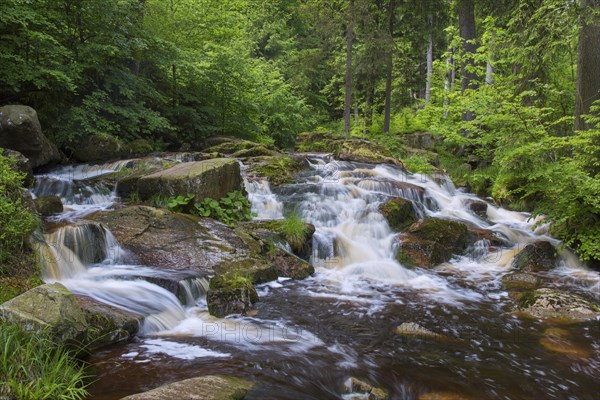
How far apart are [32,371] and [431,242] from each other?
25.1 ft

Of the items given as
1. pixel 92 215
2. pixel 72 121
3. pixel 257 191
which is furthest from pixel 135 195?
pixel 72 121

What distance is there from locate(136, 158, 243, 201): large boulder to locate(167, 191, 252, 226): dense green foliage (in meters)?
0.14

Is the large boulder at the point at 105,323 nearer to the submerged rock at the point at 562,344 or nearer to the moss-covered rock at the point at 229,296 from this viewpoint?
the moss-covered rock at the point at 229,296

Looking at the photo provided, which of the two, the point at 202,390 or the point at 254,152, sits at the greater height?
the point at 254,152

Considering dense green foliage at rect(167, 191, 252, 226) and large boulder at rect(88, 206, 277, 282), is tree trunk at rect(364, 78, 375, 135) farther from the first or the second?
large boulder at rect(88, 206, 277, 282)

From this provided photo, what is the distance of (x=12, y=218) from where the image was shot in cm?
547

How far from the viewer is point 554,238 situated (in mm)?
9773

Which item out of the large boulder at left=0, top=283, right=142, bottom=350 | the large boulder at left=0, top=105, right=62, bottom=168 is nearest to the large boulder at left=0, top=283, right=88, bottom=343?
the large boulder at left=0, top=283, right=142, bottom=350

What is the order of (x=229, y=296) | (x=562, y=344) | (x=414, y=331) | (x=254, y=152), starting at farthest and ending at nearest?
(x=254, y=152), (x=229, y=296), (x=414, y=331), (x=562, y=344)

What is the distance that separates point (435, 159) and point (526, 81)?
16.8 feet

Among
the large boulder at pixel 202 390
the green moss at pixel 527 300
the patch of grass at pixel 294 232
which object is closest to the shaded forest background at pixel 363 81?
the green moss at pixel 527 300

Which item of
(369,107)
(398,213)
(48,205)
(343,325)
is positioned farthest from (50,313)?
(369,107)

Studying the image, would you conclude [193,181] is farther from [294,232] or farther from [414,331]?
[414,331]

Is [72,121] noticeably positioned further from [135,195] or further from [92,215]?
[92,215]
